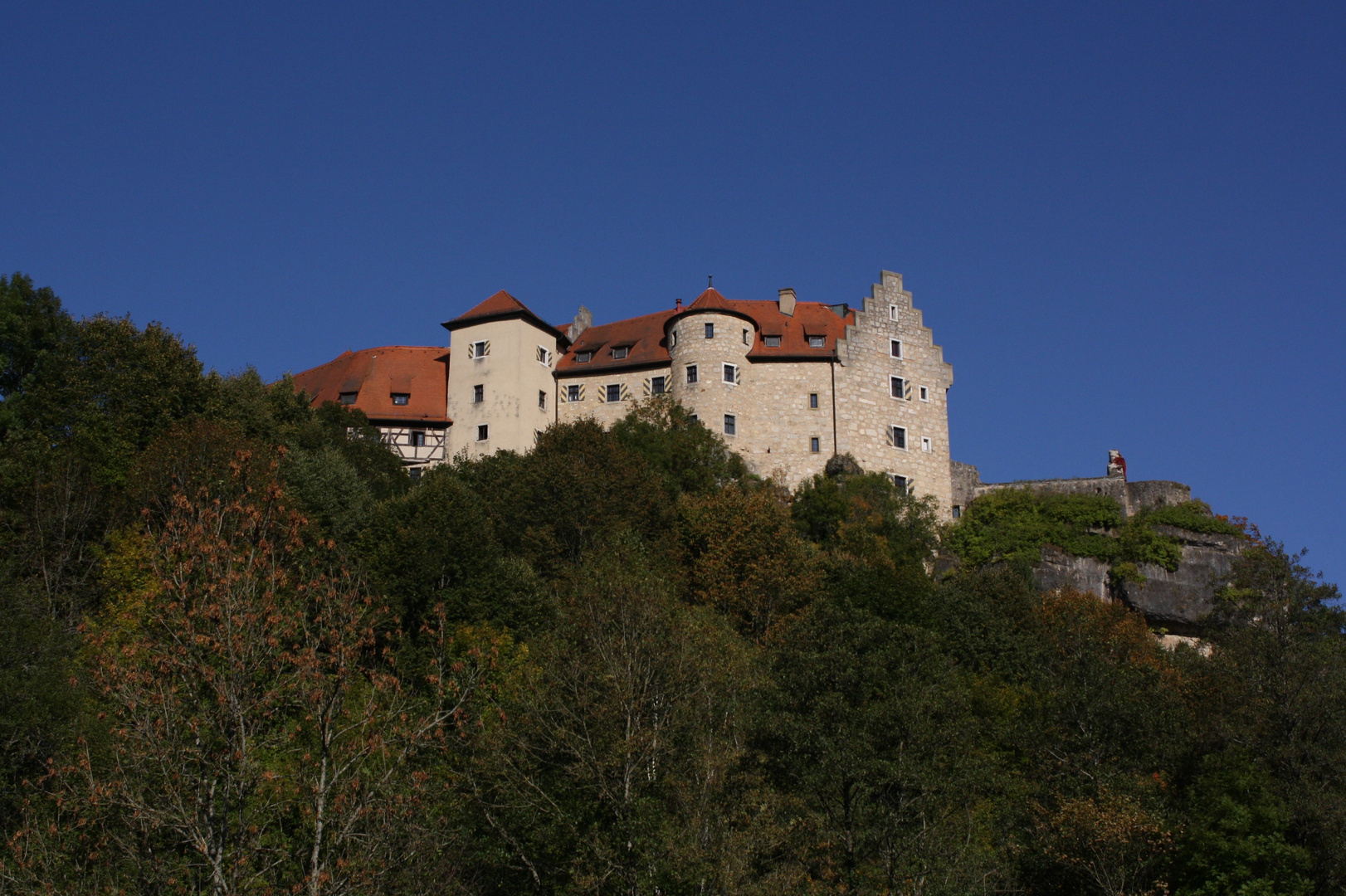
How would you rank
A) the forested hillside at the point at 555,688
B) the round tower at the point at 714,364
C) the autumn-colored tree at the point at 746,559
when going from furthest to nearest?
the round tower at the point at 714,364
the autumn-colored tree at the point at 746,559
the forested hillside at the point at 555,688

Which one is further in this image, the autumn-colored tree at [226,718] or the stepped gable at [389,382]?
the stepped gable at [389,382]

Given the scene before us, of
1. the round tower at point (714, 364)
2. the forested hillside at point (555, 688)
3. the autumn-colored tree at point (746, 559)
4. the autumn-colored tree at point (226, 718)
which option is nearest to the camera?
the autumn-colored tree at point (226, 718)

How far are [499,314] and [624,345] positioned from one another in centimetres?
654

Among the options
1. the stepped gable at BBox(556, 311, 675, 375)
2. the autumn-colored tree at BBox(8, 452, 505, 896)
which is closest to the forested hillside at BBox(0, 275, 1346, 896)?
the autumn-colored tree at BBox(8, 452, 505, 896)

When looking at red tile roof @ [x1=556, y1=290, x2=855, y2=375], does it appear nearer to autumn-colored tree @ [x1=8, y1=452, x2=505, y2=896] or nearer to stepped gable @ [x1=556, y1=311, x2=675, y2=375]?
stepped gable @ [x1=556, y1=311, x2=675, y2=375]

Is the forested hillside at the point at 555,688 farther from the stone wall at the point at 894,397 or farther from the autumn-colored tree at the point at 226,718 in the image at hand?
the stone wall at the point at 894,397

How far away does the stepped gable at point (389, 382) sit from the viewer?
62.8 metres

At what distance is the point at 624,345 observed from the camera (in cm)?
6494

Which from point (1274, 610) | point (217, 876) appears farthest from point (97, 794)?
point (1274, 610)

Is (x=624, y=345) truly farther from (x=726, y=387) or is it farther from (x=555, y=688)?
(x=555, y=688)

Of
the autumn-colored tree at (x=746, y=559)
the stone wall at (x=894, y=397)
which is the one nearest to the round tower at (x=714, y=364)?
the stone wall at (x=894, y=397)

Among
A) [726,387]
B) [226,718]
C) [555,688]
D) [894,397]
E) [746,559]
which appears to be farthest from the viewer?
[894,397]

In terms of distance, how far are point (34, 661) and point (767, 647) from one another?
2073 centimetres

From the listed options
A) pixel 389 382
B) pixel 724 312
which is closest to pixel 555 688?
pixel 724 312
